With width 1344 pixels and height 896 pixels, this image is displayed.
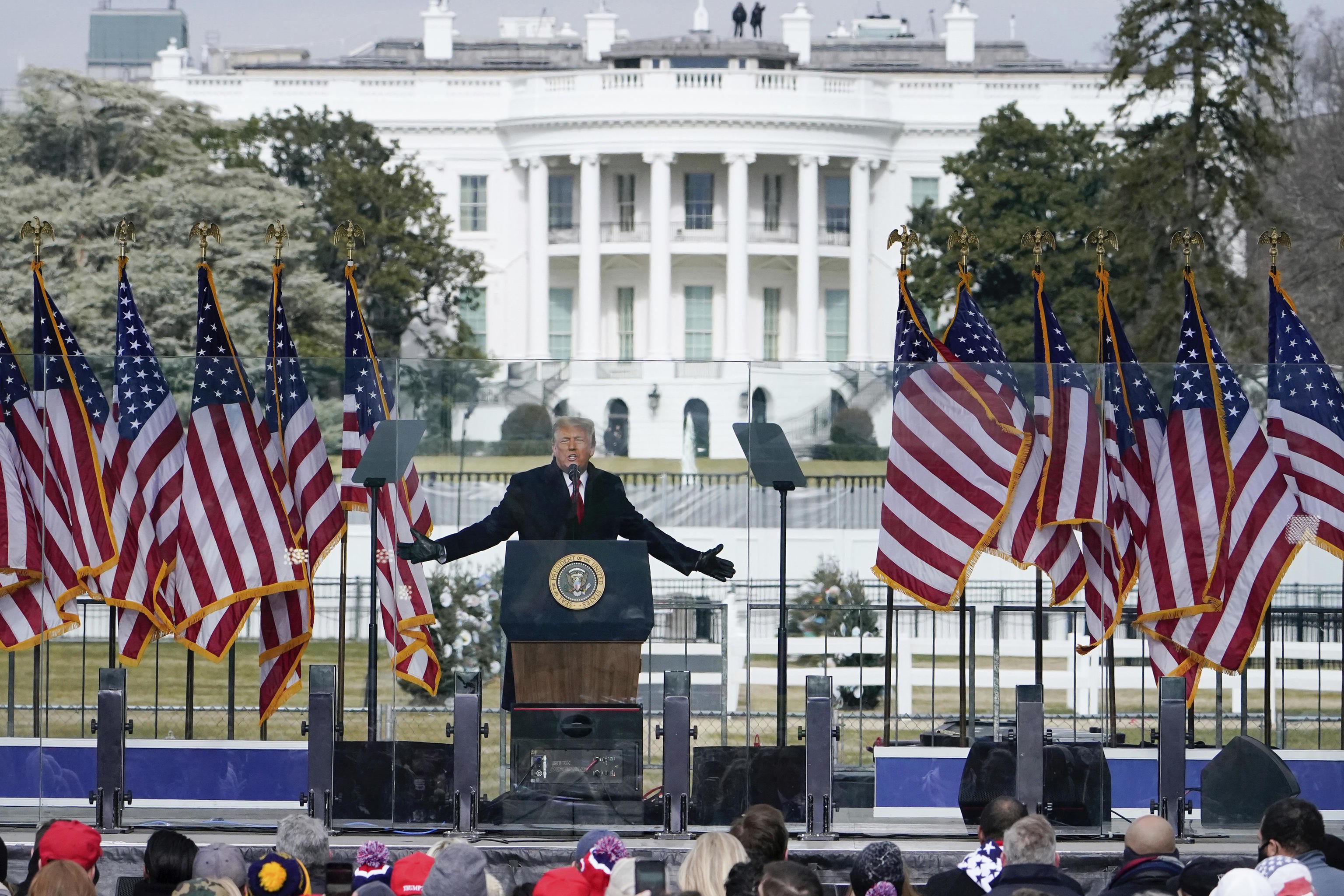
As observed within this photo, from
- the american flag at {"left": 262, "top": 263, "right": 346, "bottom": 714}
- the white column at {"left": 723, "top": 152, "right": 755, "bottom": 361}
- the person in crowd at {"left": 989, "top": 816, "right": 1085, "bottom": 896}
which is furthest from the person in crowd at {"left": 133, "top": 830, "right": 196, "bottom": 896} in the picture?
the white column at {"left": 723, "top": 152, "right": 755, "bottom": 361}

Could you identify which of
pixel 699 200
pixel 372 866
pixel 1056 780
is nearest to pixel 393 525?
pixel 372 866

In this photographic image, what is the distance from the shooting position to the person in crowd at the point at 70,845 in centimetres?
889

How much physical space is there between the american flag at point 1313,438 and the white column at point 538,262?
59.2 meters

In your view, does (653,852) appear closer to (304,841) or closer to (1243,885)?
(304,841)

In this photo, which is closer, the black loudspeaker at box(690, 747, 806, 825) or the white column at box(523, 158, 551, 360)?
the black loudspeaker at box(690, 747, 806, 825)

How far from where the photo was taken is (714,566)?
1191 cm

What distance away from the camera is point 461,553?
39.3 feet

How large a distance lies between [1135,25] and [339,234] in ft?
89.2

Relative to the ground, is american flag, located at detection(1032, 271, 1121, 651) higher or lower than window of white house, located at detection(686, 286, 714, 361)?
lower

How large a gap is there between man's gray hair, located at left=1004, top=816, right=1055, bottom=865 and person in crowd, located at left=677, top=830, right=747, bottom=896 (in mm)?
1059

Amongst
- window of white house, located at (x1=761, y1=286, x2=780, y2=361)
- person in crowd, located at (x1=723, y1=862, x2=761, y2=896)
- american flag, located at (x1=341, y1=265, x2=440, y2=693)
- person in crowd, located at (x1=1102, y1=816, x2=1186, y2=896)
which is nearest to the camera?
person in crowd, located at (x1=723, y1=862, x2=761, y2=896)

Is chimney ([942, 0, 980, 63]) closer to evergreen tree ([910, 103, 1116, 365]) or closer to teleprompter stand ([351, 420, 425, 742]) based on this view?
evergreen tree ([910, 103, 1116, 365])

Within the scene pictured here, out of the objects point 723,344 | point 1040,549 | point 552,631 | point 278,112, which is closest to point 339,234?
point 552,631

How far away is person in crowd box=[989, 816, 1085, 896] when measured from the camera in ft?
27.4
